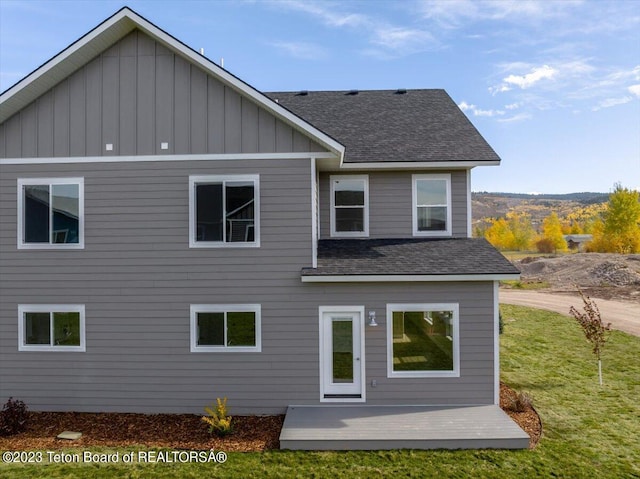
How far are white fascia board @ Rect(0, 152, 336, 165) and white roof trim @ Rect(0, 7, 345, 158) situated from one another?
56 cm

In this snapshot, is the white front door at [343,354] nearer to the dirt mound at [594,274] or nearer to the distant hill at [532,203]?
the dirt mound at [594,274]

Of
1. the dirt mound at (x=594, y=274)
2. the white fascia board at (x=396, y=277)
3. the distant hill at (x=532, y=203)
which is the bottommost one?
the dirt mound at (x=594, y=274)

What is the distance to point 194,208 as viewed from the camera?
28.1 ft

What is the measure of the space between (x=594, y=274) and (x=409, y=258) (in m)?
29.7

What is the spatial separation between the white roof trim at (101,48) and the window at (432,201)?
2824 millimetres

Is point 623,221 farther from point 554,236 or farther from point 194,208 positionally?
point 194,208

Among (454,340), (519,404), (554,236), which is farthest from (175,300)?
(554,236)

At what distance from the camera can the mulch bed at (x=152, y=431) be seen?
23.9 feet

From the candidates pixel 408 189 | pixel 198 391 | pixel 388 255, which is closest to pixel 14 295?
pixel 198 391

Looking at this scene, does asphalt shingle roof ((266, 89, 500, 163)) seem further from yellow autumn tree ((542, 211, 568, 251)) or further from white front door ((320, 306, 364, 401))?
yellow autumn tree ((542, 211, 568, 251))

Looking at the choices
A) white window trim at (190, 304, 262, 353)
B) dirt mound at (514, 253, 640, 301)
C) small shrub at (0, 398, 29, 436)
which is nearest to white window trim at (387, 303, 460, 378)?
white window trim at (190, 304, 262, 353)

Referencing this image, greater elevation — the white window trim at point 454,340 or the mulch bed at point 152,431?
the white window trim at point 454,340

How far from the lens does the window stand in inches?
396

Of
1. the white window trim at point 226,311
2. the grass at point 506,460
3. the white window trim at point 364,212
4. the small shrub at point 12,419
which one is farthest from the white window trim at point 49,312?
the white window trim at point 364,212
